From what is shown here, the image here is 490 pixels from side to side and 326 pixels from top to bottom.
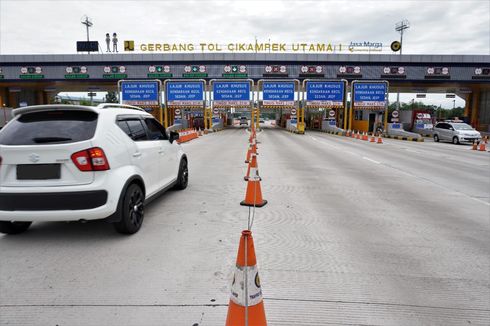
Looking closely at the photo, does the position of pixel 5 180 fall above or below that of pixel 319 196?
above

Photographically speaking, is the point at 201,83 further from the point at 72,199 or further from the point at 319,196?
the point at 72,199

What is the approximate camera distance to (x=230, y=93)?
124ft

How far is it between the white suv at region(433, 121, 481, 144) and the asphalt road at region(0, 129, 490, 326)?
22439 millimetres

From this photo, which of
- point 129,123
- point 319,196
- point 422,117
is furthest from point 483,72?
point 129,123

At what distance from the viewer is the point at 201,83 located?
36.3 meters

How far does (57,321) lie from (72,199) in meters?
1.62

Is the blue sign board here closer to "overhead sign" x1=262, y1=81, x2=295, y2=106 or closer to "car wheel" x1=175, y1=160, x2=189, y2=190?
"overhead sign" x1=262, y1=81, x2=295, y2=106

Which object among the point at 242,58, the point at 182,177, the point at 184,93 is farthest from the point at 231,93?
the point at 182,177

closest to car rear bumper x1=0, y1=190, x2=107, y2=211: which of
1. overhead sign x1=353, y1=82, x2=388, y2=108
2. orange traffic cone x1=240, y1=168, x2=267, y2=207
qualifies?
orange traffic cone x1=240, y1=168, x2=267, y2=207

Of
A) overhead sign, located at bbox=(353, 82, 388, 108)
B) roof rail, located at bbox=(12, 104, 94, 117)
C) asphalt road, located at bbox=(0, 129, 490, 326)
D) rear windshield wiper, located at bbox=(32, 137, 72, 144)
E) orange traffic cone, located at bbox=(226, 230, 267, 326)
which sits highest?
overhead sign, located at bbox=(353, 82, 388, 108)

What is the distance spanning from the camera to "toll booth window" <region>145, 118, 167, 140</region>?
19.2 ft

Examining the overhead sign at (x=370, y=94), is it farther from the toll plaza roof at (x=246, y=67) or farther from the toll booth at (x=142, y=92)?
the toll booth at (x=142, y=92)

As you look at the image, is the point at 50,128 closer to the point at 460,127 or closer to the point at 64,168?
the point at 64,168

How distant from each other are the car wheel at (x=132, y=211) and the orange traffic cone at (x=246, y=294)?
2612mm
